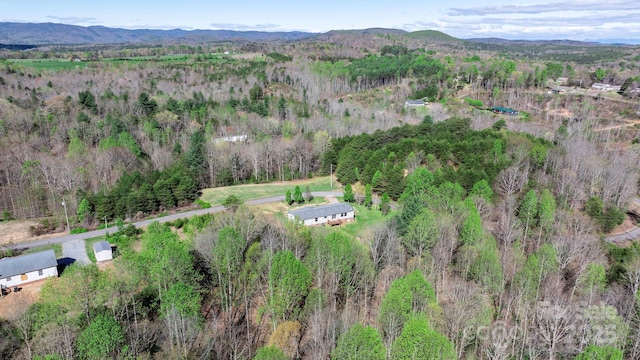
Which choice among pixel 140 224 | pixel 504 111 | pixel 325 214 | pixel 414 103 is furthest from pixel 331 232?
pixel 504 111

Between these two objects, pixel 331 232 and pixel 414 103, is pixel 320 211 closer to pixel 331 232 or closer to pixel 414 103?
pixel 331 232

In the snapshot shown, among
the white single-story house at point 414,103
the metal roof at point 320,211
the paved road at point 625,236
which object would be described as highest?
the white single-story house at point 414,103

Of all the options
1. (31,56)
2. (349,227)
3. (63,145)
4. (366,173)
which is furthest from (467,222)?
(31,56)

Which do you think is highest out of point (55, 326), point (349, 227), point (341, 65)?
point (341, 65)

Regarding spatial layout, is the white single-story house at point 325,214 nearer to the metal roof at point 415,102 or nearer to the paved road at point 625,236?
the paved road at point 625,236

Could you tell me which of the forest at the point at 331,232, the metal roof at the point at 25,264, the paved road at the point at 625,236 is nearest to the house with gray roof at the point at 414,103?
the forest at the point at 331,232

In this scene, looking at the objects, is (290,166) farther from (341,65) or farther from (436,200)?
(341,65)
